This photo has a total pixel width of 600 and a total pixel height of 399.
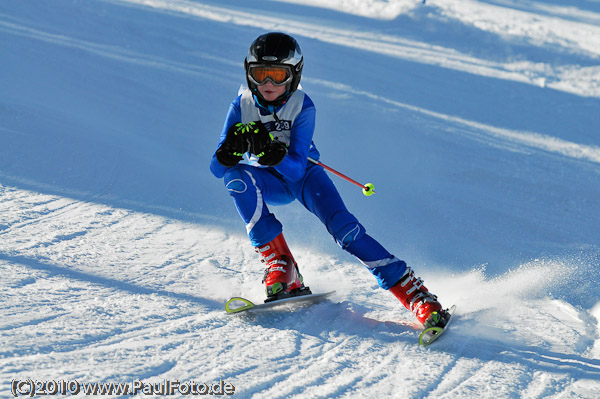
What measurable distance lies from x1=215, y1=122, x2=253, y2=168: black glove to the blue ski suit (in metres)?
0.09

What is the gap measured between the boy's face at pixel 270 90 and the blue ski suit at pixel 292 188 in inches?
4.2

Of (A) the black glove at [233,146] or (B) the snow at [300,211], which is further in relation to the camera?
(A) the black glove at [233,146]

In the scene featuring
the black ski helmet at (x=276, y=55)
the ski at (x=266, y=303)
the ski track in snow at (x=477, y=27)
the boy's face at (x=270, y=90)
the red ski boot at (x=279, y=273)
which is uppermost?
the ski track in snow at (x=477, y=27)

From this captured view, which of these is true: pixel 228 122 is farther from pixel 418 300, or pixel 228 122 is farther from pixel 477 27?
pixel 477 27

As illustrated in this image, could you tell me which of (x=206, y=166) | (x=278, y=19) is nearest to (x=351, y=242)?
(x=206, y=166)

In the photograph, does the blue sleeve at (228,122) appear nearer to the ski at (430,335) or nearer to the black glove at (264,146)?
the black glove at (264,146)

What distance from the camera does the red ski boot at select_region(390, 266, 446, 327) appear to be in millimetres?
3369

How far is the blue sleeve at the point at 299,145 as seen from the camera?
3.53 metres

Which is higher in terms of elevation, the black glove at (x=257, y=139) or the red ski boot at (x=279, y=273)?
the black glove at (x=257, y=139)

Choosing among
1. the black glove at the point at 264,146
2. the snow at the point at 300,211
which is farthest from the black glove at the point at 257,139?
the snow at the point at 300,211

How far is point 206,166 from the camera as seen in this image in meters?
6.00

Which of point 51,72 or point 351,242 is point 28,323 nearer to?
point 351,242

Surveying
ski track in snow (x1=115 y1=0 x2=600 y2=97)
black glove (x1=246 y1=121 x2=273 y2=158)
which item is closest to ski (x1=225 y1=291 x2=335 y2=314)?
black glove (x1=246 y1=121 x2=273 y2=158)

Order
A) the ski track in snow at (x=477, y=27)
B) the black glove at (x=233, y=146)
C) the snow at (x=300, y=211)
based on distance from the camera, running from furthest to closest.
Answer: the ski track in snow at (x=477, y=27)
the black glove at (x=233, y=146)
the snow at (x=300, y=211)
